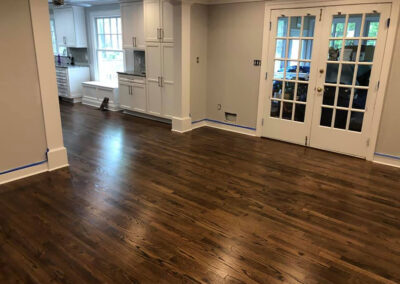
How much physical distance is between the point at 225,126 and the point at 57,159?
3.02 meters

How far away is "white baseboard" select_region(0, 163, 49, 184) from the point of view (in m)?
3.56

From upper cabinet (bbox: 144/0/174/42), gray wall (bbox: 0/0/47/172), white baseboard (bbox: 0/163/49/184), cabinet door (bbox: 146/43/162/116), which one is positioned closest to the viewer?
gray wall (bbox: 0/0/47/172)

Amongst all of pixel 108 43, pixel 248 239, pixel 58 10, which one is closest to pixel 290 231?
pixel 248 239

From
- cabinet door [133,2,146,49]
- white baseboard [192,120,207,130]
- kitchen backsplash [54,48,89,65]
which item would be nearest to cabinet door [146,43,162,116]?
cabinet door [133,2,146,49]

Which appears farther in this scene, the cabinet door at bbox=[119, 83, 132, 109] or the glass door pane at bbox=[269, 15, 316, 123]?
the cabinet door at bbox=[119, 83, 132, 109]

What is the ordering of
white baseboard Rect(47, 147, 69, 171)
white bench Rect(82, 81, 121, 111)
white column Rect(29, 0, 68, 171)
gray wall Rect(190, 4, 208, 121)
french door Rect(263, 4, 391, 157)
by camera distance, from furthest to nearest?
white bench Rect(82, 81, 121, 111) < gray wall Rect(190, 4, 208, 121) < french door Rect(263, 4, 391, 157) < white baseboard Rect(47, 147, 69, 171) < white column Rect(29, 0, 68, 171)

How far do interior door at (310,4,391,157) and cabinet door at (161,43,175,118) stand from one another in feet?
8.27

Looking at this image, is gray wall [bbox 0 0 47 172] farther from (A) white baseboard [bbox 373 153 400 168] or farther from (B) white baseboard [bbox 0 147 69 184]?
(A) white baseboard [bbox 373 153 400 168]

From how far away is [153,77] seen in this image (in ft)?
19.9

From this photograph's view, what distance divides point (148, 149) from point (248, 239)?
8.28 feet

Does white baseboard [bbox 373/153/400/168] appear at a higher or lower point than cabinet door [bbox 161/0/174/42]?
lower

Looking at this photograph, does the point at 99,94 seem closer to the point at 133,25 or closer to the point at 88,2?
the point at 133,25

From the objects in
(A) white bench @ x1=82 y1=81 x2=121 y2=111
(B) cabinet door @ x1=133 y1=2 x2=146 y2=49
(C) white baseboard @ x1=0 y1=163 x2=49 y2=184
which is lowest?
(C) white baseboard @ x1=0 y1=163 x2=49 y2=184

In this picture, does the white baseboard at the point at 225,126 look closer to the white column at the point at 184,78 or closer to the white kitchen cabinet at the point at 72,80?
the white column at the point at 184,78
